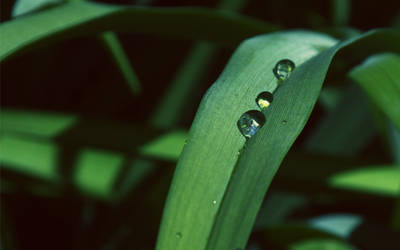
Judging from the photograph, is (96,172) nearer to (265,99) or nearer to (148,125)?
(148,125)

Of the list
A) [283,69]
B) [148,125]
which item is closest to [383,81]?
[283,69]

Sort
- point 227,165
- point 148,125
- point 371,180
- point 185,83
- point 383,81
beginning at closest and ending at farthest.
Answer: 1. point 227,165
2. point 383,81
3. point 371,180
4. point 148,125
5. point 185,83

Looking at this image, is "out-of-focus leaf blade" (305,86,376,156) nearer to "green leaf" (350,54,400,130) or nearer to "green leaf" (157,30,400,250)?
Answer: "green leaf" (350,54,400,130)

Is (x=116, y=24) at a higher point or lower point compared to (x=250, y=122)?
higher

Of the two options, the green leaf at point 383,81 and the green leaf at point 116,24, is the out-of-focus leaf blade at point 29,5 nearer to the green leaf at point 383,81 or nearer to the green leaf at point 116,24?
the green leaf at point 116,24

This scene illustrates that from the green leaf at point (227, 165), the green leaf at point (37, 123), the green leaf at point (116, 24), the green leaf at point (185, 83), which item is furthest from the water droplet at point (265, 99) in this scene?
the green leaf at point (185, 83)

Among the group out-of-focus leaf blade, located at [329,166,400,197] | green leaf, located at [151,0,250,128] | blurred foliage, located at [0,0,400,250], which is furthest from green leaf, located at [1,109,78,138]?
out-of-focus leaf blade, located at [329,166,400,197]
